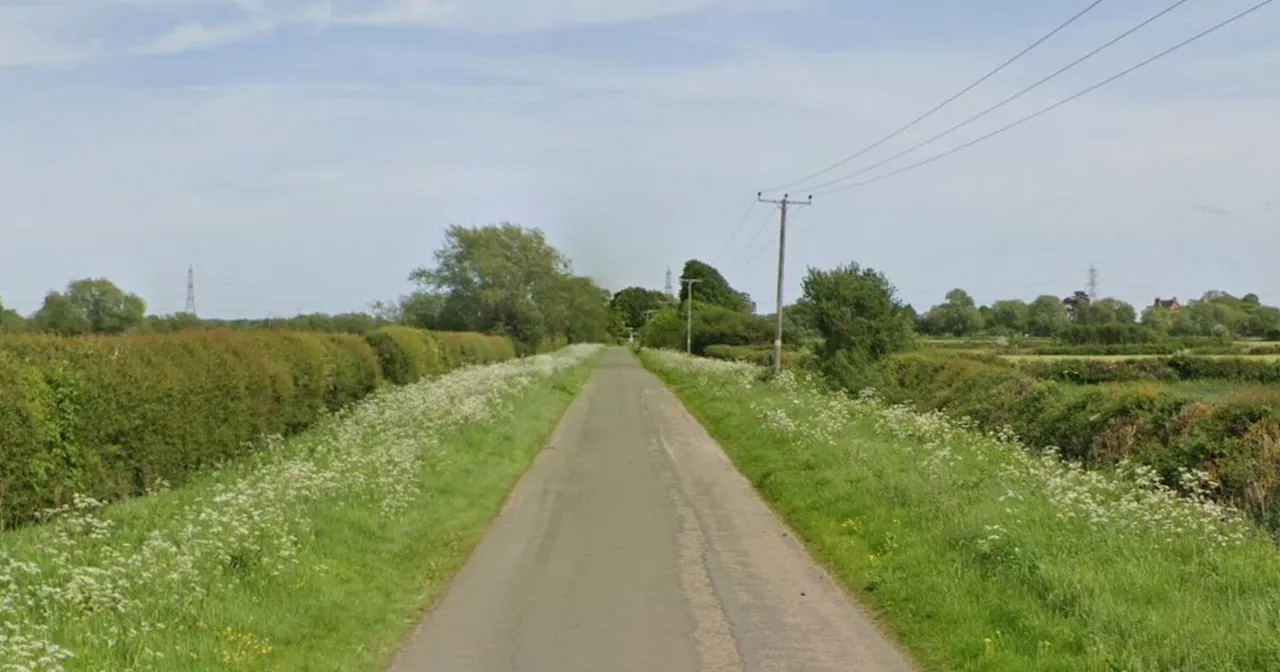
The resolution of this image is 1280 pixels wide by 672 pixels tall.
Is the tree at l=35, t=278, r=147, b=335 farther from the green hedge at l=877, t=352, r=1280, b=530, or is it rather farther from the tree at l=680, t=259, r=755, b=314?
the tree at l=680, t=259, r=755, b=314

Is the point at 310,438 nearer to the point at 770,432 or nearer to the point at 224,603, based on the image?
the point at 770,432

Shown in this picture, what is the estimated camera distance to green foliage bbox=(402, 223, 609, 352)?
8588cm

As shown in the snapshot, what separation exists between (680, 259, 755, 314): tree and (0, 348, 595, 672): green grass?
12451 cm

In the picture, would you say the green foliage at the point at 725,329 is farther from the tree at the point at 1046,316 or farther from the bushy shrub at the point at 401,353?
the bushy shrub at the point at 401,353

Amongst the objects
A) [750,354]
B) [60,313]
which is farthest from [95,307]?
[750,354]

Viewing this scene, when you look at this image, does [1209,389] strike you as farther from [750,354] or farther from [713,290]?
[713,290]

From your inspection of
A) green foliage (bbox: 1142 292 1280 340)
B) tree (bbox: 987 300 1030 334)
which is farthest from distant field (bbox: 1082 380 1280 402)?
tree (bbox: 987 300 1030 334)

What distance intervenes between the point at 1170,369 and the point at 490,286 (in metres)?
52.6

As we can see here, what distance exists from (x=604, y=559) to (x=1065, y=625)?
5127 mm

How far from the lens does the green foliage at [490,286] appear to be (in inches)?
3381

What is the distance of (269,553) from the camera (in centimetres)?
954

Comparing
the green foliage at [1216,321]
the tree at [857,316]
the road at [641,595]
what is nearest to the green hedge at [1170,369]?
the tree at [857,316]

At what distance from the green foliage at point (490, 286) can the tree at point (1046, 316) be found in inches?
1685

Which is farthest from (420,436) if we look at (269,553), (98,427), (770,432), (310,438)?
(269,553)
